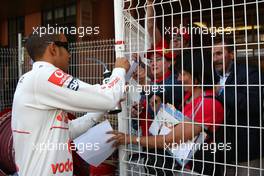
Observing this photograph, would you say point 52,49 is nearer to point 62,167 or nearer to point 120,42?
point 120,42

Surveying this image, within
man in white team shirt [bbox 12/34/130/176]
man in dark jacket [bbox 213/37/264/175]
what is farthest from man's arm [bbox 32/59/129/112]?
man in dark jacket [bbox 213/37/264/175]

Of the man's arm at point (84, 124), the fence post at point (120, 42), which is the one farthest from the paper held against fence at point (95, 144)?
the fence post at point (120, 42)

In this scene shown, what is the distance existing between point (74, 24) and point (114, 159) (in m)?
7.80

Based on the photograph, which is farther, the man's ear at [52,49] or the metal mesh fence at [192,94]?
the man's ear at [52,49]

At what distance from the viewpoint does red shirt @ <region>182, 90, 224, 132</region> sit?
2.41m

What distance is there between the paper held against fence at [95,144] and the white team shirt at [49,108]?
0.34m

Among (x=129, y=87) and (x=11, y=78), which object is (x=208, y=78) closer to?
(x=129, y=87)

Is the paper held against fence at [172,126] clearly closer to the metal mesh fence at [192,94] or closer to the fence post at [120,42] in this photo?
the metal mesh fence at [192,94]

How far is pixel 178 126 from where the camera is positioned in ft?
8.40

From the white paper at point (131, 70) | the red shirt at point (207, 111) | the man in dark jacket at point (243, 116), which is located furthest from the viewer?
the white paper at point (131, 70)

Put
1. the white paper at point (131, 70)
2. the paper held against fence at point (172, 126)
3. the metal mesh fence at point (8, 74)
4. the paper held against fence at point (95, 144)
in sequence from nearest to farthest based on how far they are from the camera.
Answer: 1. the paper held against fence at point (172, 126)
2. the white paper at point (131, 70)
3. the paper held against fence at point (95, 144)
4. the metal mesh fence at point (8, 74)

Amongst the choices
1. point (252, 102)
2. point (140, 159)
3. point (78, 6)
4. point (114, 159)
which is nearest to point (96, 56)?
point (114, 159)

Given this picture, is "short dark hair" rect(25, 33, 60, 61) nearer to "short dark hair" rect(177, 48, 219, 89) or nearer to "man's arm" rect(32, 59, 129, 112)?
"man's arm" rect(32, 59, 129, 112)

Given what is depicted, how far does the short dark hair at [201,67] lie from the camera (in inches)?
97.1
